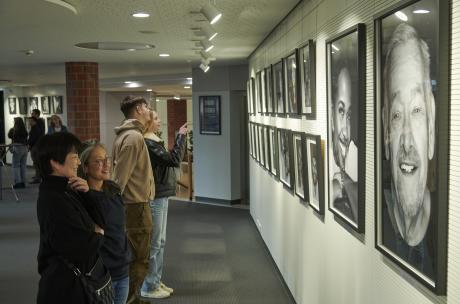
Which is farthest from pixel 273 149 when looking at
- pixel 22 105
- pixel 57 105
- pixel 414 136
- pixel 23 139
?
pixel 22 105

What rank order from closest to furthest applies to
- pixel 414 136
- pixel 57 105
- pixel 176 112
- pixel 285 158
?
pixel 414 136 < pixel 285 158 < pixel 57 105 < pixel 176 112

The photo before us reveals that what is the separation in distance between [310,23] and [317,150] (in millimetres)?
940

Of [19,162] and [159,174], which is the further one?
[19,162]

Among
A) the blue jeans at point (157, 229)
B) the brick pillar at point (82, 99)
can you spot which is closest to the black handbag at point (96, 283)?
the blue jeans at point (157, 229)

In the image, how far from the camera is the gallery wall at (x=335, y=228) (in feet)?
5.51

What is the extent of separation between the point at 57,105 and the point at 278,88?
11.8 metres

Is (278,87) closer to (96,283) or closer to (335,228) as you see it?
(335,228)

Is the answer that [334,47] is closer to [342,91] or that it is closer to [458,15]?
[342,91]

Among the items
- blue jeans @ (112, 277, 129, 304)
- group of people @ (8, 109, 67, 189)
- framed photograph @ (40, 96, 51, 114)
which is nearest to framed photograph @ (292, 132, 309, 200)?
blue jeans @ (112, 277, 129, 304)

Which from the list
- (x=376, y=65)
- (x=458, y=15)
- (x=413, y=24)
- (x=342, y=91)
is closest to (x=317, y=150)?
(x=342, y=91)

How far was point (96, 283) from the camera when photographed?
8.08 ft

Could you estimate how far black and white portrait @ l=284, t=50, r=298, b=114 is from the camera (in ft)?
13.6

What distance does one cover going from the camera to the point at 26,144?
39.1 ft

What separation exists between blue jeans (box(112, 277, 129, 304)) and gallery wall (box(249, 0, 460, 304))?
118 centimetres
